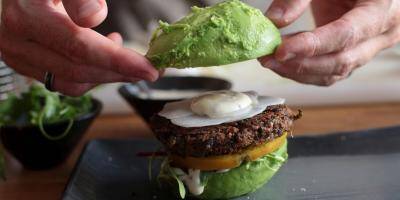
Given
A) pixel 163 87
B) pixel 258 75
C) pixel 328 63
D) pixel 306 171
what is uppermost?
pixel 328 63

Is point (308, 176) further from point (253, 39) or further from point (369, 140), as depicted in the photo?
point (253, 39)

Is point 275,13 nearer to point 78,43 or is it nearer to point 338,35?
point 338,35

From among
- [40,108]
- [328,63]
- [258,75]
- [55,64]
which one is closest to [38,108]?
[40,108]

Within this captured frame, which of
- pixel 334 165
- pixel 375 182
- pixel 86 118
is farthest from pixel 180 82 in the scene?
pixel 375 182

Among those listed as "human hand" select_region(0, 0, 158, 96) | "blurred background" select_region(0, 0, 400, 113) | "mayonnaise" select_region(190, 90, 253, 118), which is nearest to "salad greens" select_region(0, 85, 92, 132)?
"human hand" select_region(0, 0, 158, 96)

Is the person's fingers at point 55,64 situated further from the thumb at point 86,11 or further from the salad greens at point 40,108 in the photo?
the salad greens at point 40,108

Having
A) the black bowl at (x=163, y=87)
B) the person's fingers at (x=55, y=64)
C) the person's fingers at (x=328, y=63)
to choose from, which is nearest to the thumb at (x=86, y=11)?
the person's fingers at (x=55, y=64)

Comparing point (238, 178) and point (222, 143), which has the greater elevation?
point (222, 143)
